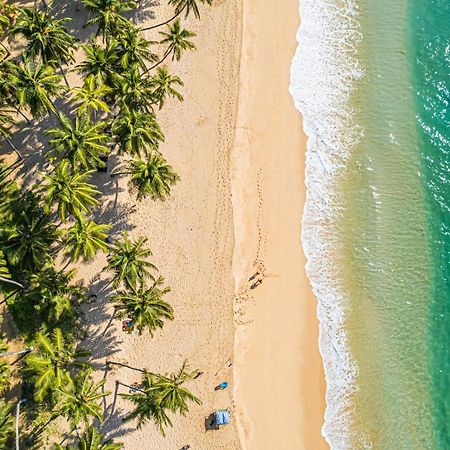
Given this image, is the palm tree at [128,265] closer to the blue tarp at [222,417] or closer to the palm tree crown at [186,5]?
the blue tarp at [222,417]

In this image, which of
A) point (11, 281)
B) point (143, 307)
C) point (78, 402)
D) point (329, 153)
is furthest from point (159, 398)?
point (329, 153)

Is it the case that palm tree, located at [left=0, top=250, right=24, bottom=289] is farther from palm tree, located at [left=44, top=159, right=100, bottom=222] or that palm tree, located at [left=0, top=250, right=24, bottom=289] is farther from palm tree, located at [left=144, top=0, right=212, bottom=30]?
palm tree, located at [left=144, top=0, right=212, bottom=30]

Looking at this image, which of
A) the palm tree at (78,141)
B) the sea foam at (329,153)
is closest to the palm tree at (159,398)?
the sea foam at (329,153)

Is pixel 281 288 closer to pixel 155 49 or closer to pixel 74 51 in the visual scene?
pixel 155 49

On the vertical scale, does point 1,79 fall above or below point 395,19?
below

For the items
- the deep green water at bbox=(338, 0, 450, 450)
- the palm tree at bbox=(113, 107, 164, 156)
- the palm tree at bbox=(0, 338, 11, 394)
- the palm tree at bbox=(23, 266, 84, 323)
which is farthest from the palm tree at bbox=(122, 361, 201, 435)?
the palm tree at bbox=(113, 107, 164, 156)

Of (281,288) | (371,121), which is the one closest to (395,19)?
(371,121)

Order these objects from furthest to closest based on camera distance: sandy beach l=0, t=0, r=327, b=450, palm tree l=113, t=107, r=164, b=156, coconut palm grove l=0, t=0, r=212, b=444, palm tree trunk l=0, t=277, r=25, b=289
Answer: sandy beach l=0, t=0, r=327, b=450, palm tree l=113, t=107, r=164, b=156, palm tree trunk l=0, t=277, r=25, b=289, coconut palm grove l=0, t=0, r=212, b=444

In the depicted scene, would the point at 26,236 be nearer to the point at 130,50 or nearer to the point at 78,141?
the point at 78,141
